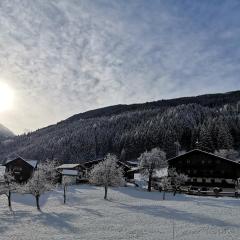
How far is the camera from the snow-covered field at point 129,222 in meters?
35.9

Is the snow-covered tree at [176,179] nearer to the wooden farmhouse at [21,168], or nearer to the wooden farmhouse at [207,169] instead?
the wooden farmhouse at [207,169]

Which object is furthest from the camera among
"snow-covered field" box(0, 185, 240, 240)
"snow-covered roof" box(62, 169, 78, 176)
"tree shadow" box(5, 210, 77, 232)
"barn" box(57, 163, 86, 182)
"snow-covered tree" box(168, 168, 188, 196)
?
"barn" box(57, 163, 86, 182)

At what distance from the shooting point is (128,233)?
36.3 metres

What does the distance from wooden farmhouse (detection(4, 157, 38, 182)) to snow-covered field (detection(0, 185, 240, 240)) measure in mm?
38322

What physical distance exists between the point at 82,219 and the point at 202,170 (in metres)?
51.2

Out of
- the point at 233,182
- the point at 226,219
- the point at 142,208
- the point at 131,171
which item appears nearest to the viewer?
the point at 226,219

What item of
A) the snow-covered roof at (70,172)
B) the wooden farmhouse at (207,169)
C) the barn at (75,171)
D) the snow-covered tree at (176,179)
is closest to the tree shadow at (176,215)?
the snow-covered tree at (176,179)

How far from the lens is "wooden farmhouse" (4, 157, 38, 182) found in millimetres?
98688

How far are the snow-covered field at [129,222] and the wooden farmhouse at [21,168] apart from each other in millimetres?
38322

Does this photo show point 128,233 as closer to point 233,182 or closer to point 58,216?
point 58,216

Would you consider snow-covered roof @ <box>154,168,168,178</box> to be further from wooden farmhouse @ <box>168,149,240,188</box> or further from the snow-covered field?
the snow-covered field

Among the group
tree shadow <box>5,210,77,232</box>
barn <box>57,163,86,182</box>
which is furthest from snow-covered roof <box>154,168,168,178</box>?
tree shadow <box>5,210,77,232</box>

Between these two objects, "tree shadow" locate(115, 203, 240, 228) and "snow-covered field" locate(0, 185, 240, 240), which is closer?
"snow-covered field" locate(0, 185, 240, 240)

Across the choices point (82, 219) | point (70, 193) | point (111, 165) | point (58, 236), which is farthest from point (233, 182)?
point (58, 236)
